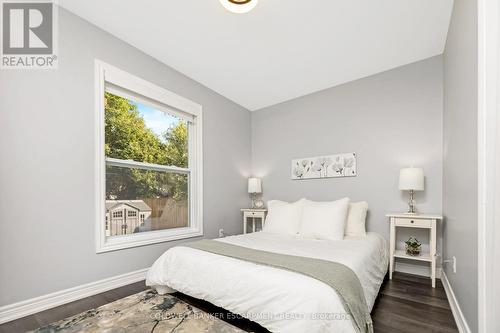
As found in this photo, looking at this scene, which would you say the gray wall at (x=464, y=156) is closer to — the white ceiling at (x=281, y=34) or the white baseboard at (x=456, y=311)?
the white baseboard at (x=456, y=311)

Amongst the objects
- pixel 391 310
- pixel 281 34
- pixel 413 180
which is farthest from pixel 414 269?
pixel 281 34

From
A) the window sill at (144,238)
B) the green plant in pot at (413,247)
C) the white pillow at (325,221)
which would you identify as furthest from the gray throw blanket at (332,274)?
the green plant in pot at (413,247)

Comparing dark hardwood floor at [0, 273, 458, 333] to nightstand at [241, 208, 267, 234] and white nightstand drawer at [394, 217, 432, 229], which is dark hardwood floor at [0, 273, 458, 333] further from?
nightstand at [241, 208, 267, 234]

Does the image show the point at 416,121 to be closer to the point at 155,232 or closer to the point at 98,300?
the point at 155,232

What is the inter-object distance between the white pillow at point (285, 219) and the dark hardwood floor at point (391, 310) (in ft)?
3.57

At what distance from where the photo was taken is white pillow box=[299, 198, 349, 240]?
2.60 meters

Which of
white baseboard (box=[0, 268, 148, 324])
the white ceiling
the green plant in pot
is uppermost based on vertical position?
the white ceiling

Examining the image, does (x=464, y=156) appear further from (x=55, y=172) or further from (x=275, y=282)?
(x=55, y=172)

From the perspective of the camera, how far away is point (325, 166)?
362 cm


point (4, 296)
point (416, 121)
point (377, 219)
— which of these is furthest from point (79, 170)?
point (416, 121)

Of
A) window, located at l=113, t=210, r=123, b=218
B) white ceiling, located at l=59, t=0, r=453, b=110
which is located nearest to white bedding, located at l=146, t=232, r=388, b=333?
window, located at l=113, t=210, r=123, b=218

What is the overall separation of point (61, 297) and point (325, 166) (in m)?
3.38

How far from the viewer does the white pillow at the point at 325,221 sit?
260 centimetres

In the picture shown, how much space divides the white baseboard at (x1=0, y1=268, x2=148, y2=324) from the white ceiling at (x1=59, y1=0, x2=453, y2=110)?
2.57m
